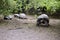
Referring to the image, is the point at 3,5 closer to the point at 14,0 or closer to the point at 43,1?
the point at 14,0

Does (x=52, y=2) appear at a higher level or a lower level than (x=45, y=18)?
higher

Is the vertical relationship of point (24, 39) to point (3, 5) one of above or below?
below

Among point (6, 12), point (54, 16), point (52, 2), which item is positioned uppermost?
point (52, 2)

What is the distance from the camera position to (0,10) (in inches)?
445

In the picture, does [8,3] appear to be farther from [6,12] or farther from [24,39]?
[24,39]

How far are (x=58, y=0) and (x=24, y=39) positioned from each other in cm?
285

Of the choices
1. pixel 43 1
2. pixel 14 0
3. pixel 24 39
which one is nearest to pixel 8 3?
pixel 14 0

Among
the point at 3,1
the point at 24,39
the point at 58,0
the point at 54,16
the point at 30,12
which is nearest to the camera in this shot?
the point at 24,39

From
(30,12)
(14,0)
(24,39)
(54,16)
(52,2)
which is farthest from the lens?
(30,12)

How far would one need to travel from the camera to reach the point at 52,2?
30.5 ft

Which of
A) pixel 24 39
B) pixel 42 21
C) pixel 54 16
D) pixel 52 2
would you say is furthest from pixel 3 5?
pixel 54 16

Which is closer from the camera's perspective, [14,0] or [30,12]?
[14,0]

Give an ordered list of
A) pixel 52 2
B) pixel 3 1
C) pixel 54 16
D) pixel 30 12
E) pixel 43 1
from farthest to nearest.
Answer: pixel 30 12
pixel 54 16
pixel 3 1
pixel 43 1
pixel 52 2

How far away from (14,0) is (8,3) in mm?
1345
